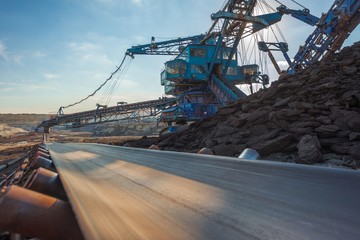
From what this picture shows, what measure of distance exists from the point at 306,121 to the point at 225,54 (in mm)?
18338

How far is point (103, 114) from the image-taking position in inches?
1230

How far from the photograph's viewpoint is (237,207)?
106cm

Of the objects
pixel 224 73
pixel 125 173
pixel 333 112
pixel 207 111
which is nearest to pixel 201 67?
pixel 224 73

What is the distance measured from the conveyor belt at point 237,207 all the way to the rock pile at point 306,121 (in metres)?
4.08

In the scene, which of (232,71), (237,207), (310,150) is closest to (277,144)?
(310,150)

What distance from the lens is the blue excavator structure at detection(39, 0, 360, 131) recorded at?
14734mm

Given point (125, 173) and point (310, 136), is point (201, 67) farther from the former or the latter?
point (125, 173)

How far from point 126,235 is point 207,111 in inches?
836

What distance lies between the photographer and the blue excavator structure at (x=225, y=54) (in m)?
14.7

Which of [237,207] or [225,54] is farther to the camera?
[225,54]

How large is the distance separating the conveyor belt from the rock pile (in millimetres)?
4085

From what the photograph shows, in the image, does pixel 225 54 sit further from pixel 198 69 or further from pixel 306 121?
pixel 306 121

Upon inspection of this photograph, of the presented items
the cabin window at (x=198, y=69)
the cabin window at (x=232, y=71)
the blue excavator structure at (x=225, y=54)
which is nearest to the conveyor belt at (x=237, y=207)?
the blue excavator structure at (x=225, y=54)

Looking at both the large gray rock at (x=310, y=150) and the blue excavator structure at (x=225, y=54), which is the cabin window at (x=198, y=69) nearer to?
the blue excavator structure at (x=225, y=54)
